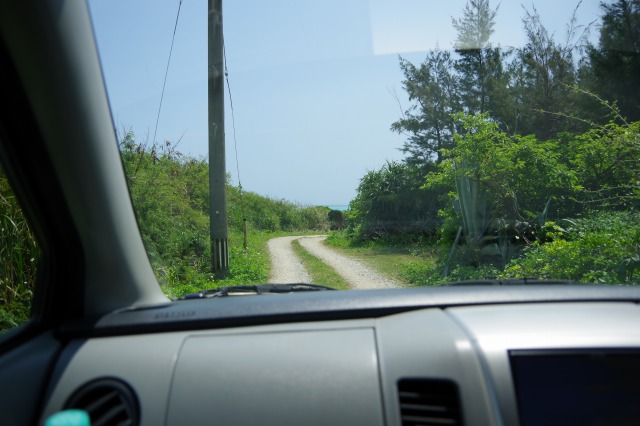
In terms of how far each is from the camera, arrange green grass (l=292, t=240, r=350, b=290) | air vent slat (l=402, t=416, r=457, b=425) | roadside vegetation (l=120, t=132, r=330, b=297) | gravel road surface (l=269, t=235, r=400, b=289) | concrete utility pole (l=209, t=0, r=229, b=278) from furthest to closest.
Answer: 1. gravel road surface (l=269, t=235, r=400, b=289)
2. green grass (l=292, t=240, r=350, b=290)
3. concrete utility pole (l=209, t=0, r=229, b=278)
4. roadside vegetation (l=120, t=132, r=330, b=297)
5. air vent slat (l=402, t=416, r=457, b=425)

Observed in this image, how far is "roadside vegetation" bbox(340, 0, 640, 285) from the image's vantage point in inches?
154

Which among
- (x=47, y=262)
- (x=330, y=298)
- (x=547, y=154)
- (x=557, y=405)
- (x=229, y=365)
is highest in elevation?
(x=547, y=154)

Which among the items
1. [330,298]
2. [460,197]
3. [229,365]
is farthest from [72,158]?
[460,197]

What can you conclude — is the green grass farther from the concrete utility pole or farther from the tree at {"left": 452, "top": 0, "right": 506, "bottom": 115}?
the tree at {"left": 452, "top": 0, "right": 506, "bottom": 115}

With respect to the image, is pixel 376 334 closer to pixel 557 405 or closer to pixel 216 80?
pixel 557 405

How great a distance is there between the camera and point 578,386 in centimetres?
186

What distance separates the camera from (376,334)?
2.05m

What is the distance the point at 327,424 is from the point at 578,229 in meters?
3.10

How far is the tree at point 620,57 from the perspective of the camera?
12.7 feet

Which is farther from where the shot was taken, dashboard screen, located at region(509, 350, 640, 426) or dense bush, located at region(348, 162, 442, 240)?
dense bush, located at region(348, 162, 442, 240)

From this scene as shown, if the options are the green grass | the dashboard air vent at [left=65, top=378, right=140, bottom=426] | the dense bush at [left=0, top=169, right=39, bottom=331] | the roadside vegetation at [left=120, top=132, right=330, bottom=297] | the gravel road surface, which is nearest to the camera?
the dashboard air vent at [left=65, top=378, right=140, bottom=426]

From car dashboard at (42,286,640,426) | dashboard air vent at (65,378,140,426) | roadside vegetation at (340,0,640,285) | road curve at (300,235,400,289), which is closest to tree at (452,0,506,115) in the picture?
roadside vegetation at (340,0,640,285)

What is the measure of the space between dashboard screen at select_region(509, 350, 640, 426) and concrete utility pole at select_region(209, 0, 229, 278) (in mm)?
2845

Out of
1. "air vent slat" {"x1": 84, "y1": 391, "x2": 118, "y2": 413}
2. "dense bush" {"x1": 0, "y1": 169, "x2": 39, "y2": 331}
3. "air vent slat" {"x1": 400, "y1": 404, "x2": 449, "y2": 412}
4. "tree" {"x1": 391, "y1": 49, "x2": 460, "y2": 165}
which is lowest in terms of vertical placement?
"air vent slat" {"x1": 400, "y1": 404, "x2": 449, "y2": 412}
